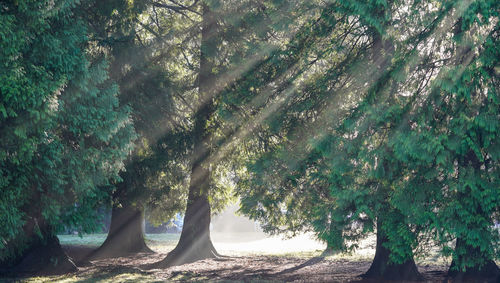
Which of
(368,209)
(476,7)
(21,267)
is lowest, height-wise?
(21,267)

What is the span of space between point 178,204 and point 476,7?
39.0 ft

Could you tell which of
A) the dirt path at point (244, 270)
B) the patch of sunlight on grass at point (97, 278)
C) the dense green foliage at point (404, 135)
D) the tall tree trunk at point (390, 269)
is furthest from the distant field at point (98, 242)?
the dense green foliage at point (404, 135)

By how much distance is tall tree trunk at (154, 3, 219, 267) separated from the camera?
14.7m

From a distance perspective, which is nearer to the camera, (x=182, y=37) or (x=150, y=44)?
(x=150, y=44)

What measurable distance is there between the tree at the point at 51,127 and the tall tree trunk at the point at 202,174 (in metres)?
3.58

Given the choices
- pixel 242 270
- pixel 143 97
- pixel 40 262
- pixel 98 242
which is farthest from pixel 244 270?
pixel 98 242

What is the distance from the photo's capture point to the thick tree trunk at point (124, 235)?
19000 millimetres

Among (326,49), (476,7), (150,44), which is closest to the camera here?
(476,7)

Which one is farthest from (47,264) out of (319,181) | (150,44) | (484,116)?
(484,116)

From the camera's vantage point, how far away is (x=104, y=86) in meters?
11.7

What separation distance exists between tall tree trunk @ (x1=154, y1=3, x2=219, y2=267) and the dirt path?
1.86ft

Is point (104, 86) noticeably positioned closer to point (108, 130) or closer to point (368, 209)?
point (108, 130)

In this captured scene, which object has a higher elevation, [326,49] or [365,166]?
[326,49]

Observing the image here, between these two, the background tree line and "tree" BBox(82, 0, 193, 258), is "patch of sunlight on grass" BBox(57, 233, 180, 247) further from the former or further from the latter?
the background tree line
